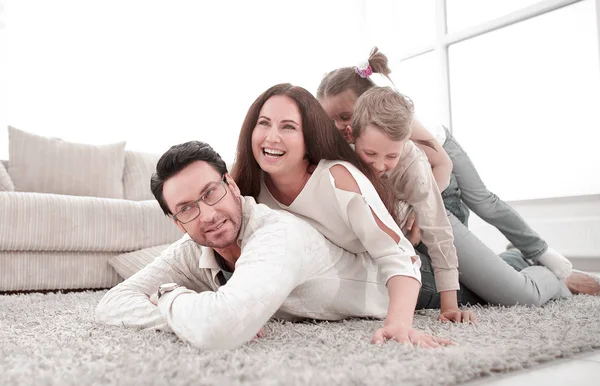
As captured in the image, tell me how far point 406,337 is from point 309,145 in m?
0.68

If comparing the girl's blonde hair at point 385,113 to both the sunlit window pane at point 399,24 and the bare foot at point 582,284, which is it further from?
the sunlit window pane at point 399,24

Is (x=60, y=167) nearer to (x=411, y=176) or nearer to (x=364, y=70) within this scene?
(x=364, y=70)

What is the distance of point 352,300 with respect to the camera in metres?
1.51

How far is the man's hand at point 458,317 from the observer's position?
5.01 feet

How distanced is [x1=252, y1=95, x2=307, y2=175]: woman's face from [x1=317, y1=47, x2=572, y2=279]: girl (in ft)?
1.18

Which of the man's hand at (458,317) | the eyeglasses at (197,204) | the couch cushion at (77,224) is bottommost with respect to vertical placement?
the man's hand at (458,317)

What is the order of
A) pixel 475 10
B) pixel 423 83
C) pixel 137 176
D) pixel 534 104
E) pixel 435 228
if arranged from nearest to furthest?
pixel 435 228 → pixel 137 176 → pixel 534 104 → pixel 475 10 → pixel 423 83

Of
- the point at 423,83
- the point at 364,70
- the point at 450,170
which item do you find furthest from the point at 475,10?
the point at 450,170

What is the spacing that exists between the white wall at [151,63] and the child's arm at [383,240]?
3.48 meters

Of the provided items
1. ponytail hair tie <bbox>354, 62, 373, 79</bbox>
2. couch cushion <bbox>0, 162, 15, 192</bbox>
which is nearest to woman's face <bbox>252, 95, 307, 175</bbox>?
ponytail hair tie <bbox>354, 62, 373, 79</bbox>

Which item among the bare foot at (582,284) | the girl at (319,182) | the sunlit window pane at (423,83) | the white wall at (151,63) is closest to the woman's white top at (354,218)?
the girl at (319,182)

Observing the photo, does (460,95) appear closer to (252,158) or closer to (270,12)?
(270,12)

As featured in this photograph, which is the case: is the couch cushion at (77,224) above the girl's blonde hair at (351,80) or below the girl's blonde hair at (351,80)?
below

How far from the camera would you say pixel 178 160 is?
136 cm
